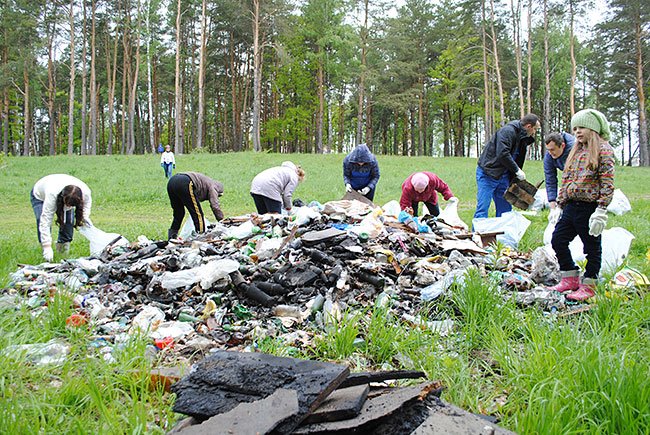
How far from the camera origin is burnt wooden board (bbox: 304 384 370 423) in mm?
1755

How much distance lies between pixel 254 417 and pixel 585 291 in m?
3.14

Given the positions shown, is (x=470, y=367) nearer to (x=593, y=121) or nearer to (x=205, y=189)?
(x=593, y=121)

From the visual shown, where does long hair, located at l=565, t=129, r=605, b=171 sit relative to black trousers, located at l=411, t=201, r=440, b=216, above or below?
above

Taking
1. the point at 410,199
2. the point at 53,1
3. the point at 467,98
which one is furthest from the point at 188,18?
the point at 410,199

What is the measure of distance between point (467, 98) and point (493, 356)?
3548 cm

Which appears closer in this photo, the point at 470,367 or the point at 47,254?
the point at 470,367

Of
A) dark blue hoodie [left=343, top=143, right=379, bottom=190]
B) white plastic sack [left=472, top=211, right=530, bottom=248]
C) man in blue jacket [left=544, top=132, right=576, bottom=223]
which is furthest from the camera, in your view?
dark blue hoodie [left=343, top=143, right=379, bottom=190]

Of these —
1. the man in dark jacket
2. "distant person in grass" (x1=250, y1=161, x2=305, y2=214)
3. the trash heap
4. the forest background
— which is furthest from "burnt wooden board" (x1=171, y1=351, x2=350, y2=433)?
the forest background

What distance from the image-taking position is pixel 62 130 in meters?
47.0

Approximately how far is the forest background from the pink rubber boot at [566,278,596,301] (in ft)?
69.2

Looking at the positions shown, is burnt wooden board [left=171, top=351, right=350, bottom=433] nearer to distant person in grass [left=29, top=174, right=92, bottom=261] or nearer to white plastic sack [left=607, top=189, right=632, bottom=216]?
distant person in grass [left=29, top=174, right=92, bottom=261]

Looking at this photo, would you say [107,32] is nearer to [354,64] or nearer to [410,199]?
[354,64]

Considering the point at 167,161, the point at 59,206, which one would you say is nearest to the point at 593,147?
the point at 59,206

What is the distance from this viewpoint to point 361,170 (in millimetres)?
7473
